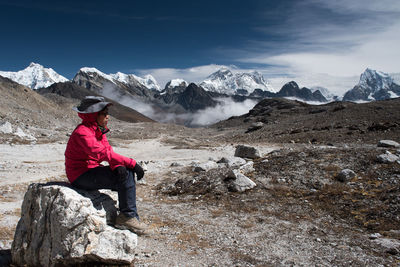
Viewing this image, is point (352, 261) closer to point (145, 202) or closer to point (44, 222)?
point (44, 222)

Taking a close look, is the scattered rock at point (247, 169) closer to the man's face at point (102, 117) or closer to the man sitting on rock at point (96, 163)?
the man sitting on rock at point (96, 163)

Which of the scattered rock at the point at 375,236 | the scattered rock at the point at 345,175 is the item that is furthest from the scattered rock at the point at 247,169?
the scattered rock at the point at 375,236

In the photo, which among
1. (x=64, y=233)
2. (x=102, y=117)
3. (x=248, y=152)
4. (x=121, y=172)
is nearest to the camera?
(x=64, y=233)

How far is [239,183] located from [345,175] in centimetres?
478

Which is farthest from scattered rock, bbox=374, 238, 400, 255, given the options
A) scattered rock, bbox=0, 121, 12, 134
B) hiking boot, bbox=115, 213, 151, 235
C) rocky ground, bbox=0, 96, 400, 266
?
scattered rock, bbox=0, 121, 12, 134

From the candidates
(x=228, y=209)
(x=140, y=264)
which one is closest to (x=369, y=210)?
(x=228, y=209)

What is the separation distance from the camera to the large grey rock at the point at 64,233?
5414 mm

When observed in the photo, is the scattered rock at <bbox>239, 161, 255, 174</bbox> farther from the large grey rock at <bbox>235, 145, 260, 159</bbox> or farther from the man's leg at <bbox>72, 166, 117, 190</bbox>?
the man's leg at <bbox>72, 166, 117, 190</bbox>

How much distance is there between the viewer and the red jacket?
19.4 feet

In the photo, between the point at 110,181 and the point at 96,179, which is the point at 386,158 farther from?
the point at 96,179

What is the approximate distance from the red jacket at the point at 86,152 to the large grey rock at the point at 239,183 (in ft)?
20.7

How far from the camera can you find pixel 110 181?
6207 mm

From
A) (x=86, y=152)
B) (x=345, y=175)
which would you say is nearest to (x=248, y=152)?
(x=345, y=175)

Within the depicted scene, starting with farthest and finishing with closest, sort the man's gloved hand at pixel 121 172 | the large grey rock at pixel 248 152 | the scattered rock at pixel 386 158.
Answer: the large grey rock at pixel 248 152
the scattered rock at pixel 386 158
the man's gloved hand at pixel 121 172
